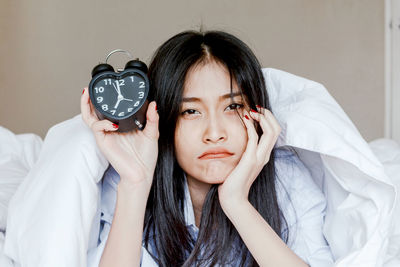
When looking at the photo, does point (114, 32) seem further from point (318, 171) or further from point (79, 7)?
point (318, 171)

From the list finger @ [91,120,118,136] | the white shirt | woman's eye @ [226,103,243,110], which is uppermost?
finger @ [91,120,118,136]

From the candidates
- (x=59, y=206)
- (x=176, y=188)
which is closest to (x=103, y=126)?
(x=59, y=206)

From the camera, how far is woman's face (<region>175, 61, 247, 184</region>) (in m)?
1.09

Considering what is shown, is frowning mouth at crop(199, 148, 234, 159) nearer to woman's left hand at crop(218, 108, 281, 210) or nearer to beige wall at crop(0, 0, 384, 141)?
woman's left hand at crop(218, 108, 281, 210)

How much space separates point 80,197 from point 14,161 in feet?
2.25

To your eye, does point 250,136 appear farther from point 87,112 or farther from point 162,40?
point 162,40

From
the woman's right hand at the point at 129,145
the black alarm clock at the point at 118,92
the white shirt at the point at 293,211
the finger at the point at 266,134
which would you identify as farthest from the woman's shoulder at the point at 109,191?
the finger at the point at 266,134

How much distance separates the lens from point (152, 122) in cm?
108

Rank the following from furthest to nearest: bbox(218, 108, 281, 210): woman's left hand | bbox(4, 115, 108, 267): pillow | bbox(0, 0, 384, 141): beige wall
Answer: bbox(0, 0, 384, 141): beige wall < bbox(218, 108, 281, 210): woman's left hand < bbox(4, 115, 108, 267): pillow

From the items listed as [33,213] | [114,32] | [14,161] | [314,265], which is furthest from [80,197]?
[114,32]

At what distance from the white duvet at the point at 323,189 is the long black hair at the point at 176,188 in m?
0.13

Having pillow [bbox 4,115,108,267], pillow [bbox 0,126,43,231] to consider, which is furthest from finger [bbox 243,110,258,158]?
pillow [bbox 0,126,43,231]

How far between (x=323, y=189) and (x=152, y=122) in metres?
0.51

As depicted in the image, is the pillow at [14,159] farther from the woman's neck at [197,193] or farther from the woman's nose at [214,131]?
the woman's nose at [214,131]
